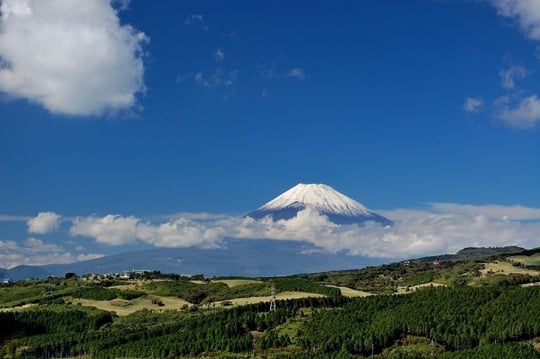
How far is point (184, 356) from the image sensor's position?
179 m

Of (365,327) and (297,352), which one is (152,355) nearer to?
(297,352)

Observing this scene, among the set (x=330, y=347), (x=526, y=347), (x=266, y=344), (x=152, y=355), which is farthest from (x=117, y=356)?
(x=526, y=347)

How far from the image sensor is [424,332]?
598 ft

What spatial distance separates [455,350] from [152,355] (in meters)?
79.1

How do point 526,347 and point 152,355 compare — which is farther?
point 152,355

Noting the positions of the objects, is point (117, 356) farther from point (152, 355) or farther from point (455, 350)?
point (455, 350)

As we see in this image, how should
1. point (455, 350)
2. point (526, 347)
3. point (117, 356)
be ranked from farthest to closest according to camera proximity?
point (117, 356)
point (455, 350)
point (526, 347)

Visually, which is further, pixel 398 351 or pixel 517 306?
pixel 517 306

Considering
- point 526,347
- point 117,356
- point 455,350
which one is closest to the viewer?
point 526,347

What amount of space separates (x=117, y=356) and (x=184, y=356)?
19.1 meters

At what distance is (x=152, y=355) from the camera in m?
180

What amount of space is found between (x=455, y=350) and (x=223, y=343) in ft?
201

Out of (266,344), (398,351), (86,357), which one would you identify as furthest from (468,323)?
(86,357)

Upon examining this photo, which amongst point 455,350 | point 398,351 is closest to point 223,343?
point 398,351
